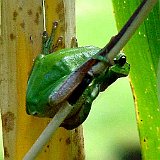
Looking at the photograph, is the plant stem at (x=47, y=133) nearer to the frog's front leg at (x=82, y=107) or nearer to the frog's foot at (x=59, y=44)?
the frog's front leg at (x=82, y=107)

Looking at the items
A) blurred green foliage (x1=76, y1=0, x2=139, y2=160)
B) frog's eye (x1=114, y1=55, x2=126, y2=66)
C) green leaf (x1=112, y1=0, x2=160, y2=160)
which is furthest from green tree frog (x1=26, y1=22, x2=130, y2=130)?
blurred green foliage (x1=76, y1=0, x2=139, y2=160)

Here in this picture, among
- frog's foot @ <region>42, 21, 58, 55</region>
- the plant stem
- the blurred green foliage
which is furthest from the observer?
the blurred green foliage

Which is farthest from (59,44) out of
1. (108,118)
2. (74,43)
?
(108,118)

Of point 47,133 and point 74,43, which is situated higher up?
point 74,43

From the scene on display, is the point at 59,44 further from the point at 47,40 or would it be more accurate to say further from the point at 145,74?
the point at 145,74

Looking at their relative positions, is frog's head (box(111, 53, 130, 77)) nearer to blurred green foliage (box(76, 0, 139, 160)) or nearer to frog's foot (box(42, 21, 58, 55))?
frog's foot (box(42, 21, 58, 55))

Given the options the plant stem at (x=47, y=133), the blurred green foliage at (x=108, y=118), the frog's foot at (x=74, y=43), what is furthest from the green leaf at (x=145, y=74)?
the blurred green foliage at (x=108, y=118)
